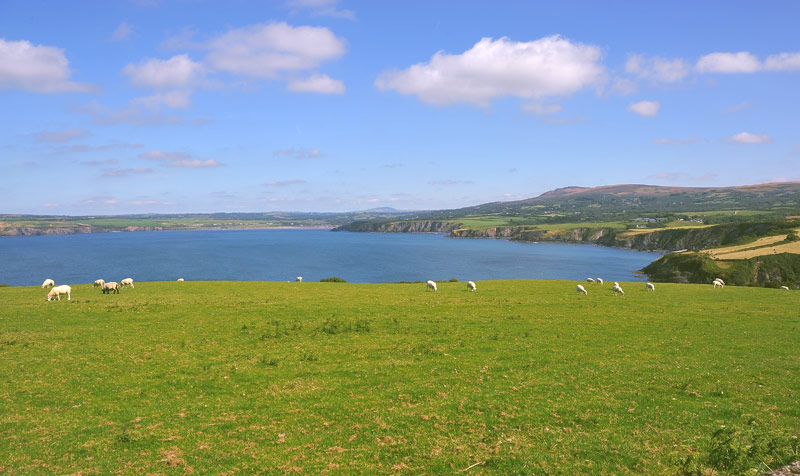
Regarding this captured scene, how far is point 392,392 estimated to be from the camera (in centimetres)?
1594

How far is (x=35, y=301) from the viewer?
1335 inches

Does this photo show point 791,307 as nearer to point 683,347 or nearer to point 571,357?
point 683,347

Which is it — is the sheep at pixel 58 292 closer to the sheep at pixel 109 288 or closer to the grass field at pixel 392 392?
the grass field at pixel 392 392

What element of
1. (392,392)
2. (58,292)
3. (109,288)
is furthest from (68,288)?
(392,392)

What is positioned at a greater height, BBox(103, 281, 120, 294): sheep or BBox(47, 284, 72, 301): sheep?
BBox(47, 284, 72, 301): sheep

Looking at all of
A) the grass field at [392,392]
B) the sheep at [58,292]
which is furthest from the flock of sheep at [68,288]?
the grass field at [392,392]

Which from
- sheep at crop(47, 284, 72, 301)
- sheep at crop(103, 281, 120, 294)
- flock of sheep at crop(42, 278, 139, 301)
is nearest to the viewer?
sheep at crop(47, 284, 72, 301)

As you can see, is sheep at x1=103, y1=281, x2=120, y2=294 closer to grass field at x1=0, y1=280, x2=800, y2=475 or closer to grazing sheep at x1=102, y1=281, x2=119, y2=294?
grazing sheep at x1=102, y1=281, x2=119, y2=294

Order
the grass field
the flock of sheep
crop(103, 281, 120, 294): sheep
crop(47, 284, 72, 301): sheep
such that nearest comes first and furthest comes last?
the grass field
crop(47, 284, 72, 301): sheep
the flock of sheep
crop(103, 281, 120, 294): sheep

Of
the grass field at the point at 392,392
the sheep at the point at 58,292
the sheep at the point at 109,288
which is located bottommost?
the grass field at the point at 392,392

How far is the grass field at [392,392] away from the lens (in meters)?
11.2

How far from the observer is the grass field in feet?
36.8

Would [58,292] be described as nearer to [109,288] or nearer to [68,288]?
[68,288]

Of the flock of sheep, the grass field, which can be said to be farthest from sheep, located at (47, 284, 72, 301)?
the grass field
